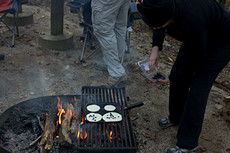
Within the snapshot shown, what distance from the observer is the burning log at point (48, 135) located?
251 centimetres

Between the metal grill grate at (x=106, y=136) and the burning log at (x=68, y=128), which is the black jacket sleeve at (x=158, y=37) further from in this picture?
the burning log at (x=68, y=128)

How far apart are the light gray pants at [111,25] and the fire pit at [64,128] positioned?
45.8 inches

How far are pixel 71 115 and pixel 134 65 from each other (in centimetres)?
270

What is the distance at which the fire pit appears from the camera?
99.0 inches

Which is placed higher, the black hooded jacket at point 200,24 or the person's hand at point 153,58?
the black hooded jacket at point 200,24

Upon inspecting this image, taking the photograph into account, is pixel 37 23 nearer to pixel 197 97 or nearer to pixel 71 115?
pixel 71 115

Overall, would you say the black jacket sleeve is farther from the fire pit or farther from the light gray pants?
the light gray pants

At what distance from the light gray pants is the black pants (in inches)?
58.2

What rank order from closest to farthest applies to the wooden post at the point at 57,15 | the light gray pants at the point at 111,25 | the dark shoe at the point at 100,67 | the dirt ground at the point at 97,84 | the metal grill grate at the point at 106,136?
the metal grill grate at the point at 106,136, the dirt ground at the point at 97,84, the light gray pants at the point at 111,25, the dark shoe at the point at 100,67, the wooden post at the point at 57,15

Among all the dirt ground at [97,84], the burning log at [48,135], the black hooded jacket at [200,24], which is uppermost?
the black hooded jacket at [200,24]

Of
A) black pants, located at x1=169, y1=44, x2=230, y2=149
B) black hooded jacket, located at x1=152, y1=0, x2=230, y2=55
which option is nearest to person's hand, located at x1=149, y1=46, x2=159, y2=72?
black pants, located at x1=169, y1=44, x2=230, y2=149

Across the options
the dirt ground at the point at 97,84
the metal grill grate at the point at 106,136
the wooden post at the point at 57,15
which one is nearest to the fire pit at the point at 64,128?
the metal grill grate at the point at 106,136

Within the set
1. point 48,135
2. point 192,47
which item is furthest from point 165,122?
point 48,135

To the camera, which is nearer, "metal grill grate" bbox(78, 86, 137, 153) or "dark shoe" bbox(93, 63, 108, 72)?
"metal grill grate" bbox(78, 86, 137, 153)
